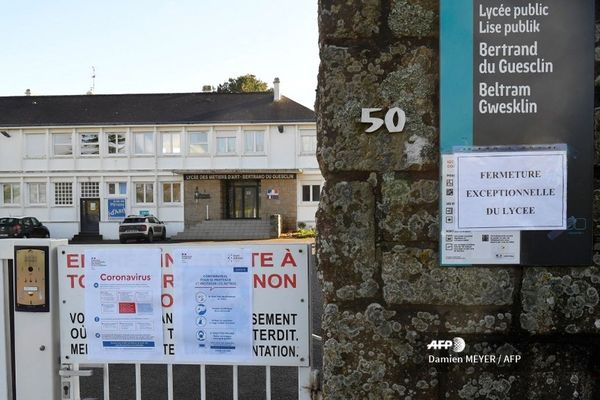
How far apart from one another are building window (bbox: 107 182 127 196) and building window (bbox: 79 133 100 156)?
103 inches

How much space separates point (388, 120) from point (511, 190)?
650 millimetres

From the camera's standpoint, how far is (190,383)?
6.16m

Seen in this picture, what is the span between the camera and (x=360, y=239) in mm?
2467

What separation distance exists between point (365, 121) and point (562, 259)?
1095mm

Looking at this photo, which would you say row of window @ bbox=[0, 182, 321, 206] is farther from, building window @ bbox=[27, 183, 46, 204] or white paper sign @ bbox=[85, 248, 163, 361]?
white paper sign @ bbox=[85, 248, 163, 361]

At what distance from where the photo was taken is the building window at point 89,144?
127 ft

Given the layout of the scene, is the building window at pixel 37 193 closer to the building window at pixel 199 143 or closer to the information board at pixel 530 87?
the building window at pixel 199 143

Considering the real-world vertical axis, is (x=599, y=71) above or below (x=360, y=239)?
above

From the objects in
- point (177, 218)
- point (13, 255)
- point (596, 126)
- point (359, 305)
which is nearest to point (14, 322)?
point (13, 255)

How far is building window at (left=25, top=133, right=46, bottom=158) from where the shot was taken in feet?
127

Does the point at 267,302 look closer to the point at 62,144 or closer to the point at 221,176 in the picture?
the point at 221,176

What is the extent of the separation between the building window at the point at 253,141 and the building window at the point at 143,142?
6.95 meters

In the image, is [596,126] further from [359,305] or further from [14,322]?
[14,322]

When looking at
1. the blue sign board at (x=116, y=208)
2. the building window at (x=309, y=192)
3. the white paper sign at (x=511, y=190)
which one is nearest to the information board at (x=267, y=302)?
the white paper sign at (x=511, y=190)
